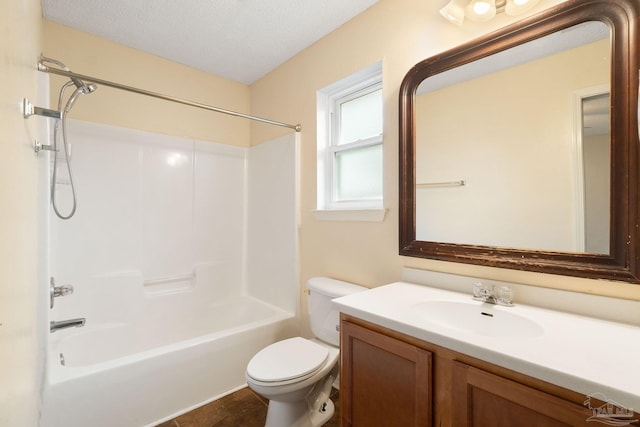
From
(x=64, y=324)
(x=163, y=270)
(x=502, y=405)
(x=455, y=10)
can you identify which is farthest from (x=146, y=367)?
(x=455, y=10)

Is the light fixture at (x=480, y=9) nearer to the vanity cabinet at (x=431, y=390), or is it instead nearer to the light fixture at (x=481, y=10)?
the light fixture at (x=481, y=10)

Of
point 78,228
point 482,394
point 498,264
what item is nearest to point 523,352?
point 482,394

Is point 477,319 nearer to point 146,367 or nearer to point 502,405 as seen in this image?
point 502,405

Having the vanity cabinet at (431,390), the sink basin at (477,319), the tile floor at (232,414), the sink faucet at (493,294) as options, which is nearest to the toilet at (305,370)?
the tile floor at (232,414)

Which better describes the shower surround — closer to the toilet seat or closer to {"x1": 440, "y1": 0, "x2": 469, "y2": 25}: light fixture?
the toilet seat

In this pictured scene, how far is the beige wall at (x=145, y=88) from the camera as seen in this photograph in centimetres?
193

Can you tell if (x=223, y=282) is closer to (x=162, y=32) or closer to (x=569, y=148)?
(x=162, y=32)

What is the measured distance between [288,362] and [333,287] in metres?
0.49

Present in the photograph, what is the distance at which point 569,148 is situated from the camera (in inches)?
40.8

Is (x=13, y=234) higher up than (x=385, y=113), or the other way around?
(x=385, y=113)

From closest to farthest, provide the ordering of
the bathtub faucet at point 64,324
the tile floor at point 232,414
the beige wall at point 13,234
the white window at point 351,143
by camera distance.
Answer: the beige wall at point 13,234
the bathtub faucet at point 64,324
the tile floor at point 232,414
the white window at point 351,143

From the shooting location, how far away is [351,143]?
193 centimetres

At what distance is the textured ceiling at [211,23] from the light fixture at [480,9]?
59cm

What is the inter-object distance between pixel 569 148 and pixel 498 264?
0.51 meters
